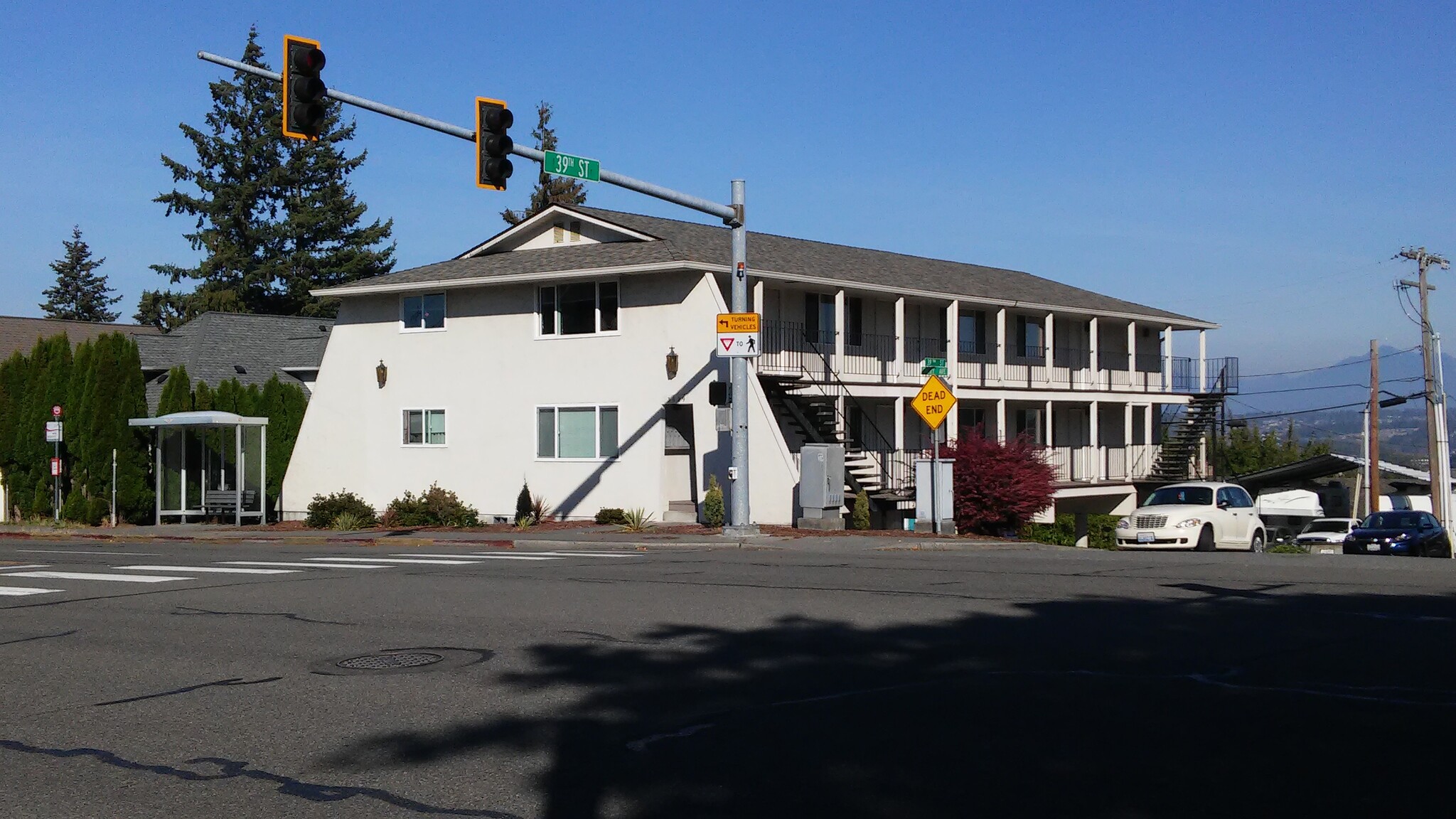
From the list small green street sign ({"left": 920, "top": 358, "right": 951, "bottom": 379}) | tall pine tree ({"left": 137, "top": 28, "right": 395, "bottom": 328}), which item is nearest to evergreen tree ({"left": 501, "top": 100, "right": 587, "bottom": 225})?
tall pine tree ({"left": 137, "top": 28, "right": 395, "bottom": 328})

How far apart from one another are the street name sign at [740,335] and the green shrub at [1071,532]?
9.08 meters

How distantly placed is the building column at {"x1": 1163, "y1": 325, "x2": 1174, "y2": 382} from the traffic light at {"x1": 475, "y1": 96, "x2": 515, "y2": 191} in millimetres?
33164

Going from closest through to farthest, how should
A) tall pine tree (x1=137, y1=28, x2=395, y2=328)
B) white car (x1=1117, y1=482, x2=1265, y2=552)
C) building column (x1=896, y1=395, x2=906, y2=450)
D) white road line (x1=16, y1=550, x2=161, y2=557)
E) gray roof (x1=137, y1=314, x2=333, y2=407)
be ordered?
white road line (x1=16, y1=550, x2=161, y2=557) → white car (x1=1117, y1=482, x2=1265, y2=552) → building column (x1=896, y1=395, x2=906, y2=450) → gray roof (x1=137, y1=314, x2=333, y2=407) → tall pine tree (x1=137, y1=28, x2=395, y2=328)

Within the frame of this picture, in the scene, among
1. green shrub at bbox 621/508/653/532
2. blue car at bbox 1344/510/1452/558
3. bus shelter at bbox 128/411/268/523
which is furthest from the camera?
bus shelter at bbox 128/411/268/523

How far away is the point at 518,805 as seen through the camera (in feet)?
21.0

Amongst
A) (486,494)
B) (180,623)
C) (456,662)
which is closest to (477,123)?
(180,623)

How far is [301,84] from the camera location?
645 inches

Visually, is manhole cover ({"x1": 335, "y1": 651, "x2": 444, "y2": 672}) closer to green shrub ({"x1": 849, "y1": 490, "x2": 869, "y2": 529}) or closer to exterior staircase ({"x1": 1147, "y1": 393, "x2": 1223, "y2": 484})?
green shrub ({"x1": 849, "y1": 490, "x2": 869, "y2": 529})

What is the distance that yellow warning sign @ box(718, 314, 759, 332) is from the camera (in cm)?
2427

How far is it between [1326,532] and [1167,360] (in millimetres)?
7635

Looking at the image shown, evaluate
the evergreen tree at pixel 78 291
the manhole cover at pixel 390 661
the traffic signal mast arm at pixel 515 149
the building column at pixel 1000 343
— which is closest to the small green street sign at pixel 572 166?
the traffic signal mast arm at pixel 515 149

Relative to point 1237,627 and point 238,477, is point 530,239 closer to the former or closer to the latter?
point 238,477

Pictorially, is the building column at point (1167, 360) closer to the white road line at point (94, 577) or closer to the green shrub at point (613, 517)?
the green shrub at point (613, 517)

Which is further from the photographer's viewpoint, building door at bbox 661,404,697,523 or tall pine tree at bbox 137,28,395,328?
tall pine tree at bbox 137,28,395,328
